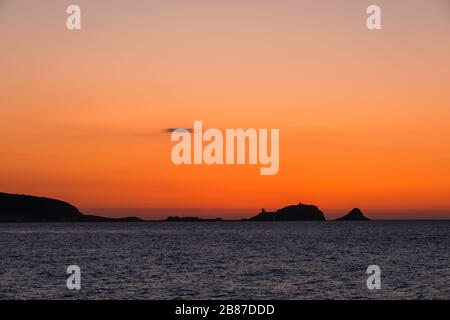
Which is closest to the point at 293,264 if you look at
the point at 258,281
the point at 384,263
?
the point at 384,263

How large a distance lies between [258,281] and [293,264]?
62.7 ft

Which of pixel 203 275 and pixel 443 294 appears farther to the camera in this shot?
pixel 203 275

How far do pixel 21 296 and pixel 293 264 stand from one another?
3594 centimetres

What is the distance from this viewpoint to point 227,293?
146 feet

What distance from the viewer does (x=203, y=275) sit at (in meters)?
57.1
